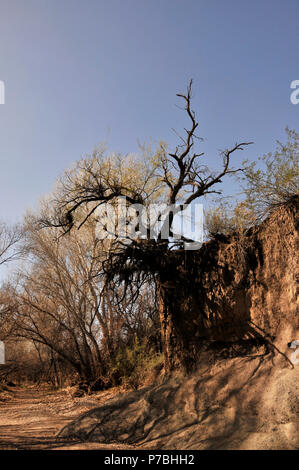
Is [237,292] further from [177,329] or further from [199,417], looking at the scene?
[199,417]

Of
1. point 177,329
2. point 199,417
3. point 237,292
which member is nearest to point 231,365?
point 199,417

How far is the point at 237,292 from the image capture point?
8984mm

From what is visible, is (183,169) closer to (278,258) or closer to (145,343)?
(278,258)

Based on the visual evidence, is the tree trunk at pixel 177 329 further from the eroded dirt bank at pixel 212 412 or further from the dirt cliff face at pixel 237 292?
the eroded dirt bank at pixel 212 412

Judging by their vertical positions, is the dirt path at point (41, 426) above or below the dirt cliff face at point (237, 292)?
below

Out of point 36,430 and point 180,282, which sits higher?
point 180,282

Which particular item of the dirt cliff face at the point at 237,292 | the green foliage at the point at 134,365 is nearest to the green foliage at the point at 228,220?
the dirt cliff face at the point at 237,292

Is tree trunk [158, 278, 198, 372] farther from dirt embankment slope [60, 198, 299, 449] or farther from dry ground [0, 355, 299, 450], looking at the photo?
dry ground [0, 355, 299, 450]

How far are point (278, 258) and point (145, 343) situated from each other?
25.9ft

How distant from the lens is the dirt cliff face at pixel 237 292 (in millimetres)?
8008

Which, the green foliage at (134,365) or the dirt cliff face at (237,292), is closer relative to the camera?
the dirt cliff face at (237,292)

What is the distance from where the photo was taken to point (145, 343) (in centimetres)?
1448
